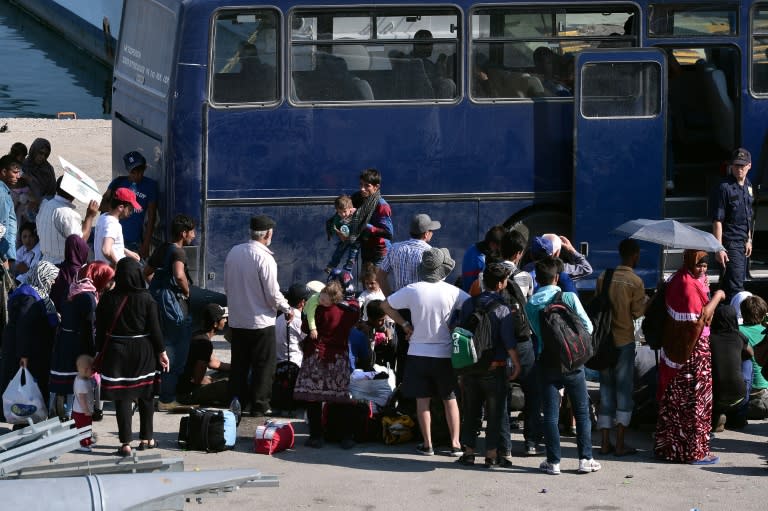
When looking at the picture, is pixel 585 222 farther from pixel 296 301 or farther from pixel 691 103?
pixel 296 301

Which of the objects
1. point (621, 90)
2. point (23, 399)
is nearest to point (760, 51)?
point (621, 90)

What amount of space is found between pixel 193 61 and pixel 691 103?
5.12m

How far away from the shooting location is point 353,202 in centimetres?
1227

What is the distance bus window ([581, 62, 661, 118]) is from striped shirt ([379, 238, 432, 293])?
9.45 feet

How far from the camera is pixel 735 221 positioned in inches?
492

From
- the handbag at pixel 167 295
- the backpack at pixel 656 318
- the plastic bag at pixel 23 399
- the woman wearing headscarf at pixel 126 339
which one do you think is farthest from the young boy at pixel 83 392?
the backpack at pixel 656 318

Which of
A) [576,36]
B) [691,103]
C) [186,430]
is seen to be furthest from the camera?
[691,103]

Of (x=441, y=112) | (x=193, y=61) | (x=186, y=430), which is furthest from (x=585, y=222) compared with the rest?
(x=186, y=430)

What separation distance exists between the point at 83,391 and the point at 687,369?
421 cm

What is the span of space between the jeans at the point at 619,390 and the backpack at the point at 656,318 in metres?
0.15

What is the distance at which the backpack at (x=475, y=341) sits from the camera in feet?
30.2

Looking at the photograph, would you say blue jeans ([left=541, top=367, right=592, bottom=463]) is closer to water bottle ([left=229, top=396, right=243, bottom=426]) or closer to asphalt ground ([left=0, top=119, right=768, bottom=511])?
asphalt ground ([left=0, top=119, right=768, bottom=511])

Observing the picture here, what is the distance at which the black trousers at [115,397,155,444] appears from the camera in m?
9.48

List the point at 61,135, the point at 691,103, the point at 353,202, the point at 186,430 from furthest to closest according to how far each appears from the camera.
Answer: the point at 61,135
the point at 691,103
the point at 353,202
the point at 186,430
